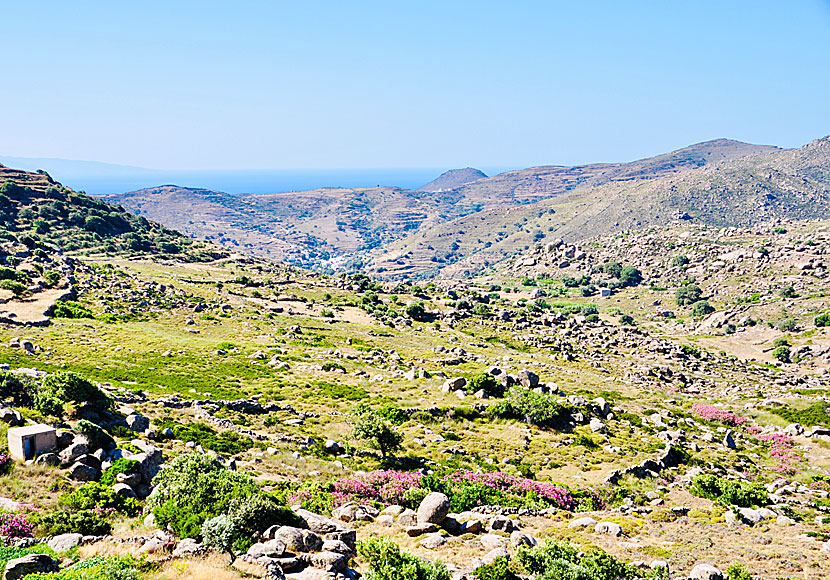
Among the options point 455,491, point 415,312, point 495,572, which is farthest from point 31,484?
point 415,312

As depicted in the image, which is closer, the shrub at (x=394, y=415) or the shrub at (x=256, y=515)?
the shrub at (x=256, y=515)

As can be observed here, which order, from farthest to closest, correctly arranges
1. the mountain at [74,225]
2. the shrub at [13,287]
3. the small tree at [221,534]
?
the mountain at [74,225]
the shrub at [13,287]
the small tree at [221,534]

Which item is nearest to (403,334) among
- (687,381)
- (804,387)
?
(687,381)

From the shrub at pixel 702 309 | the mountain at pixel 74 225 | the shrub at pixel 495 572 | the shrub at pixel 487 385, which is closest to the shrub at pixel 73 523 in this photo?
the shrub at pixel 495 572

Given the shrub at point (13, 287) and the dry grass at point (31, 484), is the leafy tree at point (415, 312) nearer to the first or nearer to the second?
the shrub at point (13, 287)

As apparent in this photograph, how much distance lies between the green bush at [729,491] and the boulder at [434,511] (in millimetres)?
15713

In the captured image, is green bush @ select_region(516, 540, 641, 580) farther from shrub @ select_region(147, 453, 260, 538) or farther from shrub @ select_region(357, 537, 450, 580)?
shrub @ select_region(147, 453, 260, 538)

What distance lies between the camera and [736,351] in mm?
82938

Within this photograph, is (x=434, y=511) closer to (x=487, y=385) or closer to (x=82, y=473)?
(x=82, y=473)

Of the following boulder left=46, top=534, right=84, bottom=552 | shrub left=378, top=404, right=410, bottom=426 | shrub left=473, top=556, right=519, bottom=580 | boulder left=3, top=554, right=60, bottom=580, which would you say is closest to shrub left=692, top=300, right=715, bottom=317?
shrub left=378, top=404, right=410, bottom=426

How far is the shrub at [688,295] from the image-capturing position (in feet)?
378

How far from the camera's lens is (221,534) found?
13680mm

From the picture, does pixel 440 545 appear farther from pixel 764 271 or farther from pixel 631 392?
pixel 764 271

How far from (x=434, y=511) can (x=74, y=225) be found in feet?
451
